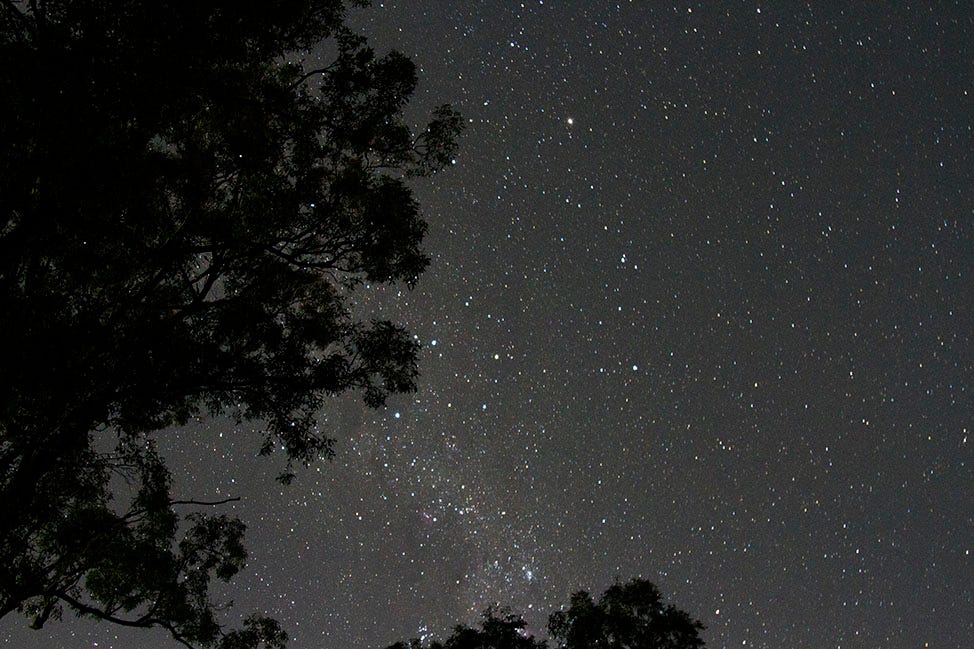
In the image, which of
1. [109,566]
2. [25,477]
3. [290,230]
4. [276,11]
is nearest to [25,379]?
[25,477]

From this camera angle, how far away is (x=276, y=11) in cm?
703

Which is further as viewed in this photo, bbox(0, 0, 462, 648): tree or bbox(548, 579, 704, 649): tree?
bbox(548, 579, 704, 649): tree

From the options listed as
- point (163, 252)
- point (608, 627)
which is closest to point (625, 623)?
point (608, 627)

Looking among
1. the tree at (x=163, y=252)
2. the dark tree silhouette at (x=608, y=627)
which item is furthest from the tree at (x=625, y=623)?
the tree at (x=163, y=252)

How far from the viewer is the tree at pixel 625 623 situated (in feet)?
37.8

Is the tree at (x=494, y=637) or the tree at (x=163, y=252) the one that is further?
the tree at (x=494, y=637)

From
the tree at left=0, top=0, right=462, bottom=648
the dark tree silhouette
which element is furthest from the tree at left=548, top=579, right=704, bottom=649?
the tree at left=0, top=0, right=462, bottom=648

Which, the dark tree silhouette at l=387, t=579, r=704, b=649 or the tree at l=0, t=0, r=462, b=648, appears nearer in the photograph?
the tree at l=0, t=0, r=462, b=648

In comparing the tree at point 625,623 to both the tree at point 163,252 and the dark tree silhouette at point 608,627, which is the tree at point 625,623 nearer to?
the dark tree silhouette at point 608,627

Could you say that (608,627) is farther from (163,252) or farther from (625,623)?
(163,252)

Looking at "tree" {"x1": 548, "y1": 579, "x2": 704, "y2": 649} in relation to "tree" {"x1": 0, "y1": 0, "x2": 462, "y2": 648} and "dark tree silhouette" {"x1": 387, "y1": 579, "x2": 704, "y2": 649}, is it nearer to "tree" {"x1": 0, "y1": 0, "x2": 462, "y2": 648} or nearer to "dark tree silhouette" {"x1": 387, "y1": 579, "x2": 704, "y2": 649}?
"dark tree silhouette" {"x1": 387, "y1": 579, "x2": 704, "y2": 649}

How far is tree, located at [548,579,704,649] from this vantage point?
11.5 metres

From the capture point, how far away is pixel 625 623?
38.5ft

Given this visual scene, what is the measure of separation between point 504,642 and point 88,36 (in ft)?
33.6
